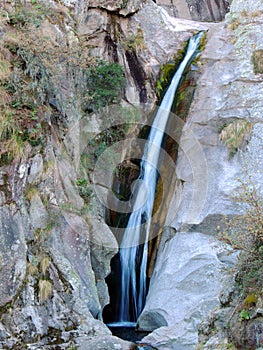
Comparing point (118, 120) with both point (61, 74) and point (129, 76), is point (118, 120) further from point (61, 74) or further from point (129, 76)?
point (61, 74)

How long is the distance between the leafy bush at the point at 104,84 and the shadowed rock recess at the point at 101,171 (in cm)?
4

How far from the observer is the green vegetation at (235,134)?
33.2 ft

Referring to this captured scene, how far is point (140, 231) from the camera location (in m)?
10.3

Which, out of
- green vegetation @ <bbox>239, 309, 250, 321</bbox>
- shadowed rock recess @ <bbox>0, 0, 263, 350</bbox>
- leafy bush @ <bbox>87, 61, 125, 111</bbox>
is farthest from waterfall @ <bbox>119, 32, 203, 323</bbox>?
green vegetation @ <bbox>239, 309, 250, 321</bbox>

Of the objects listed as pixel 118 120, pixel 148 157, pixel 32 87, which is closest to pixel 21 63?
pixel 32 87

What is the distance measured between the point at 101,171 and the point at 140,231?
5.96 ft

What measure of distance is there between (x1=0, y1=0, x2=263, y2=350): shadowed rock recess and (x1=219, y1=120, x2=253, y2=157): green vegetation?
0.05 metres

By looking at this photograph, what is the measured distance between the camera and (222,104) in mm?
11164

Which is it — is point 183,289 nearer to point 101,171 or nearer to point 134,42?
point 101,171

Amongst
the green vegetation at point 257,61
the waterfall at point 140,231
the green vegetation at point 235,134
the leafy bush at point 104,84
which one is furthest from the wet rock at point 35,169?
the green vegetation at point 257,61

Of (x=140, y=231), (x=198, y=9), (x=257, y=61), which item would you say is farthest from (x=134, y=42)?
(x=198, y=9)

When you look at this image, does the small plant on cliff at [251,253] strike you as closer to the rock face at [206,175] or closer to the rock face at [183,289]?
the rock face at [206,175]

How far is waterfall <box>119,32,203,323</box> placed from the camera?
31.6ft

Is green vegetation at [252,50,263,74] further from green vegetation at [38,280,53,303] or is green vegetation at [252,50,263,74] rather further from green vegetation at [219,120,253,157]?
green vegetation at [38,280,53,303]
